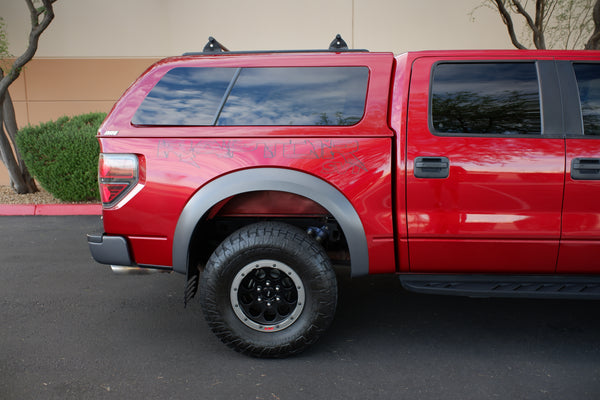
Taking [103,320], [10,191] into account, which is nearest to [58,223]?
[10,191]

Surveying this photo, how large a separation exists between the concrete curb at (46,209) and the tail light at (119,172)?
16.5 ft

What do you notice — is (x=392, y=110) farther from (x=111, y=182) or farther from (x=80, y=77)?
(x=80, y=77)

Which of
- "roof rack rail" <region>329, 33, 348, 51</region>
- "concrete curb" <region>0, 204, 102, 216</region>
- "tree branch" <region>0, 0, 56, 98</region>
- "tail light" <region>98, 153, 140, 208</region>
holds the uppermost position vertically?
"tree branch" <region>0, 0, 56, 98</region>

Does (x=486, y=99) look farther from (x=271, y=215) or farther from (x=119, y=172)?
(x=119, y=172)

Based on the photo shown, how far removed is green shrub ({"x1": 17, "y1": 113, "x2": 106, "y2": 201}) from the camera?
7676 mm

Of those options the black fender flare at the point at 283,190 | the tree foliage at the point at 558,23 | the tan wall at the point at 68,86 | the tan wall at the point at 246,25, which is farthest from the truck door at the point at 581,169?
the tan wall at the point at 68,86

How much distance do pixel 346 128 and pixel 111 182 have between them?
1465 mm

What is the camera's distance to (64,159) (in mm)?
7699

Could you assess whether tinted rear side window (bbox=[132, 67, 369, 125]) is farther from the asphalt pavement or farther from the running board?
the asphalt pavement

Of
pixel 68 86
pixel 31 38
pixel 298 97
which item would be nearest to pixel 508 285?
pixel 298 97

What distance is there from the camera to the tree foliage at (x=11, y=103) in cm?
823

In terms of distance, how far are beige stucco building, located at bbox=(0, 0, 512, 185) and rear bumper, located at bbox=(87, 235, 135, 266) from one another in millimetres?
7897

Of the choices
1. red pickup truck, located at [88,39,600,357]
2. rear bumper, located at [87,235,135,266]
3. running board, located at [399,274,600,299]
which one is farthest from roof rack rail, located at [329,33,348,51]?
rear bumper, located at [87,235,135,266]

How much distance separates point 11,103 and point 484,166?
883 cm
